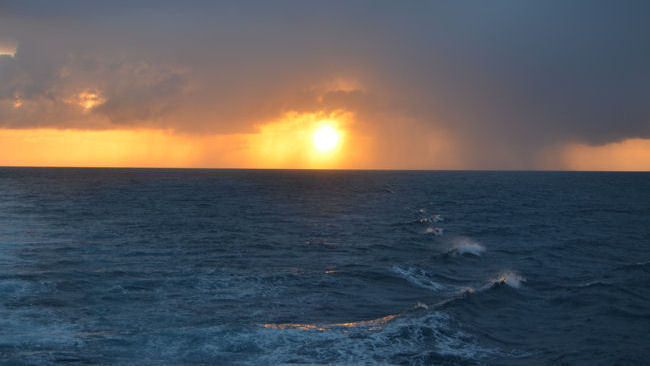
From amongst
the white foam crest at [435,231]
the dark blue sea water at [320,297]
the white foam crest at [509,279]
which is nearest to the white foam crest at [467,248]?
the dark blue sea water at [320,297]

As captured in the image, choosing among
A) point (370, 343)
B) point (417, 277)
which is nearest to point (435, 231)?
point (417, 277)

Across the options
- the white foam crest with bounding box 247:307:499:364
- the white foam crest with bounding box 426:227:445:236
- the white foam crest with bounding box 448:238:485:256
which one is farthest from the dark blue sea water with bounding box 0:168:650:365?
the white foam crest with bounding box 426:227:445:236

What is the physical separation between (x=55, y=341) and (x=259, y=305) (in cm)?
842

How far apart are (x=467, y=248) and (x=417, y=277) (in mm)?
10924

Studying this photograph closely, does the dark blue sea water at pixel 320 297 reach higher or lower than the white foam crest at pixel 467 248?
lower

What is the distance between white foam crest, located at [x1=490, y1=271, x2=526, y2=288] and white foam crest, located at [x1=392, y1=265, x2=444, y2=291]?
10.4 feet

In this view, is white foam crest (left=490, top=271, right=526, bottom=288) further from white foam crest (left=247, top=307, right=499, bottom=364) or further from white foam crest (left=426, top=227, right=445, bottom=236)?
white foam crest (left=426, top=227, right=445, bottom=236)

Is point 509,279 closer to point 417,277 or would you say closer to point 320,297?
point 417,277

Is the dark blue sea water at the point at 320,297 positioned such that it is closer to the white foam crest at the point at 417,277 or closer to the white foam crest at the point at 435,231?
the white foam crest at the point at 417,277

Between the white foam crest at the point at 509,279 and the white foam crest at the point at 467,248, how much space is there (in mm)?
6283

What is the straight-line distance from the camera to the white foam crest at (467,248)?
3746 centimetres

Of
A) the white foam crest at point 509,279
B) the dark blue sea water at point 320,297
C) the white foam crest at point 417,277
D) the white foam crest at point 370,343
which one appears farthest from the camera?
the white foam crest at point 509,279

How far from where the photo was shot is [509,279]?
1130 inches

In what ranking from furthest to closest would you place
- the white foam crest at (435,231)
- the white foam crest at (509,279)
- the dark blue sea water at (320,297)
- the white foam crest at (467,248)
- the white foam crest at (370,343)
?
the white foam crest at (435,231), the white foam crest at (467,248), the white foam crest at (509,279), the dark blue sea water at (320,297), the white foam crest at (370,343)
